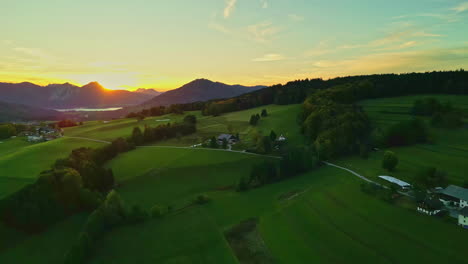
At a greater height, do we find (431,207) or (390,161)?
(390,161)

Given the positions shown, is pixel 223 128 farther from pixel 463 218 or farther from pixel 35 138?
pixel 463 218

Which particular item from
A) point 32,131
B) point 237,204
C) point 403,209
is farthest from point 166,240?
point 32,131

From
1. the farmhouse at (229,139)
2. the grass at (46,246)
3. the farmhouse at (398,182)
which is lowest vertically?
the grass at (46,246)

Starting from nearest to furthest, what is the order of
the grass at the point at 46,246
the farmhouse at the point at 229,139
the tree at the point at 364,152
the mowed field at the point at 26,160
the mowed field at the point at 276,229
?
1. the mowed field at the point at 276,229
2. the grass at the point at 46,246
3. the mowed field at the point at 26,160
4. the tree at the point at 364,152
5. the farmhouse at the point at 229,139

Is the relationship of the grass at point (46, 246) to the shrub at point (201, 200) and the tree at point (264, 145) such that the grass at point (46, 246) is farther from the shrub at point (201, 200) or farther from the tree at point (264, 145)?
the tree at point (264, 145)

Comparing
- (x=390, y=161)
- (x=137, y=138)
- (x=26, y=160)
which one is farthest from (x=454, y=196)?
(x=26, y=160)

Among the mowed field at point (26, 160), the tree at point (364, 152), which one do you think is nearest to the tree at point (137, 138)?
the mowed field at point (26, 160)

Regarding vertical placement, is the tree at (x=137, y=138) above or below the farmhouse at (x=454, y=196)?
above
